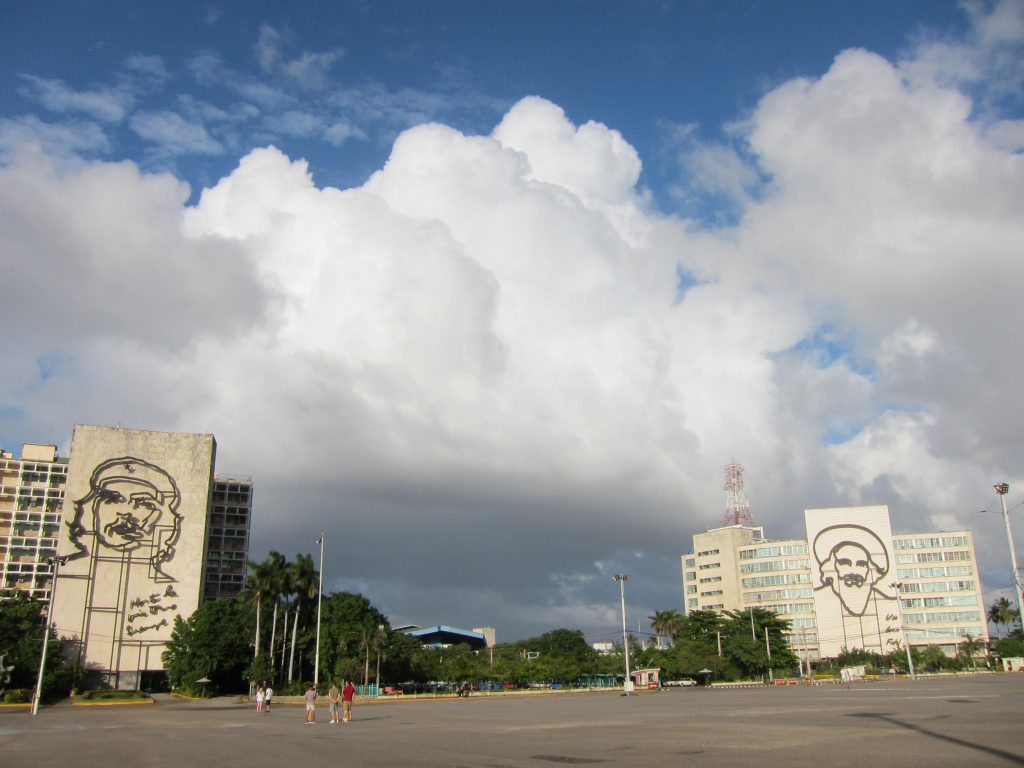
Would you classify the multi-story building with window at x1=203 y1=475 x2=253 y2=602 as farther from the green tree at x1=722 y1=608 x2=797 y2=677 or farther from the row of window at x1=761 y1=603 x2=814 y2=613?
the row of window at x1=761 y1=603 x2=814 y2=613

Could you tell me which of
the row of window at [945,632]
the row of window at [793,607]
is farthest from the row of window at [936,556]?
the row of window at [793,607]

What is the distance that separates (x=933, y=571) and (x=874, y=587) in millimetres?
13643

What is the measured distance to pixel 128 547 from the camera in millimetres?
100125

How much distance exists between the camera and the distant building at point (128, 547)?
3797 inches

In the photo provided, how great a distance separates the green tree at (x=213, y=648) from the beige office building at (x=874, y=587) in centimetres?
10701

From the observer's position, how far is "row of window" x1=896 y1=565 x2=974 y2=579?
6147 inches

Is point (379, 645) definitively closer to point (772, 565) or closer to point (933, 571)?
point (772, 565)

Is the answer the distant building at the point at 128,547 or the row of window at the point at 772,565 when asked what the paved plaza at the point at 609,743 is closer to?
the distant building at the point at 128,547

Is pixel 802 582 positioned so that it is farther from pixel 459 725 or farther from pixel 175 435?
pixel 459 725

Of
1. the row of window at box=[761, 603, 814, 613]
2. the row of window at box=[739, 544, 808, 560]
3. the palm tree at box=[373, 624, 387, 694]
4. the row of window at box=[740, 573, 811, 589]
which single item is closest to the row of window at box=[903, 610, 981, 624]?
the row of window at box=[761, 603, 814, 613]

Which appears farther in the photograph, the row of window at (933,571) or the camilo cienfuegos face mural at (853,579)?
the row of window at (933,571)

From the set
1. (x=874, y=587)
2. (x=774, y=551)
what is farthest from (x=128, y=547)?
(x=874, y=587)

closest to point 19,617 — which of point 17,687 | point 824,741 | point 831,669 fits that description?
point 17,687

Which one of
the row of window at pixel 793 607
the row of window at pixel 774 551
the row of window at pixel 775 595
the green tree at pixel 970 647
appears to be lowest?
the green tree at pixel 970 647
